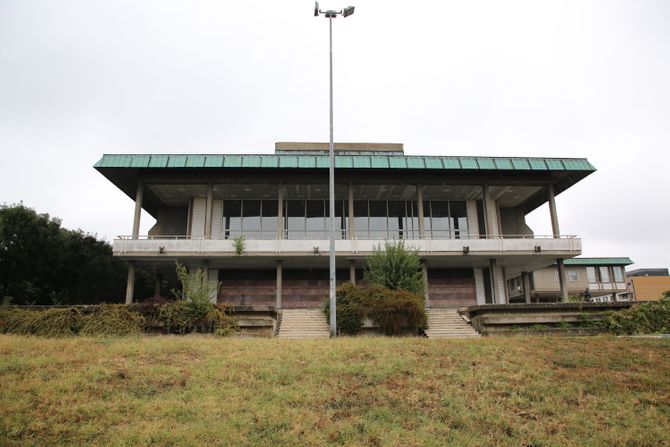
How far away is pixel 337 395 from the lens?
31.2ft

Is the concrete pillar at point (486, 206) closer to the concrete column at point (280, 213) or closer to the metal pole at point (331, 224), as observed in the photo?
the concrete column at point (280, 213)

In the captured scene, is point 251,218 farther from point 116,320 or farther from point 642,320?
point 642,320

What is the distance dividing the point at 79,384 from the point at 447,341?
31.5 feet

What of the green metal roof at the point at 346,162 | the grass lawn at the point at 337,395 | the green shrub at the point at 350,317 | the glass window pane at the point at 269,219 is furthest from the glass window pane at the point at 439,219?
the grass lawn at the point at 337,395

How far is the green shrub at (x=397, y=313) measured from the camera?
20.8 meters

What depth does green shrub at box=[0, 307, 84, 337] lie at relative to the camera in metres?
17.2

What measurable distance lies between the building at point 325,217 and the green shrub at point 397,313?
7.34 metres

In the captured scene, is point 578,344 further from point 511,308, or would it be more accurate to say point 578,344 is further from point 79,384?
point 79,384

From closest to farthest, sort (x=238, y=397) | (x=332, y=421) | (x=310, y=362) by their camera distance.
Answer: (x=332, y=421), (x=238, y=397), (x=310, y=362)

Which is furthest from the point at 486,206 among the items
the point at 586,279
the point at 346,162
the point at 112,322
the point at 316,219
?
the point at 586,279

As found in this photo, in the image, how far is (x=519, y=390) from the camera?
9.73 metres

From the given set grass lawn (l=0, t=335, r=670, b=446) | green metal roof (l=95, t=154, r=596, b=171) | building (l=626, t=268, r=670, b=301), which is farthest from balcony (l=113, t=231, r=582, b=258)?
building (l=626, t=268, r=670, b=301)

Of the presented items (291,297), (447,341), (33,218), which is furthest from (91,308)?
(33,218)

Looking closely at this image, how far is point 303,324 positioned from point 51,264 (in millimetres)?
19525
